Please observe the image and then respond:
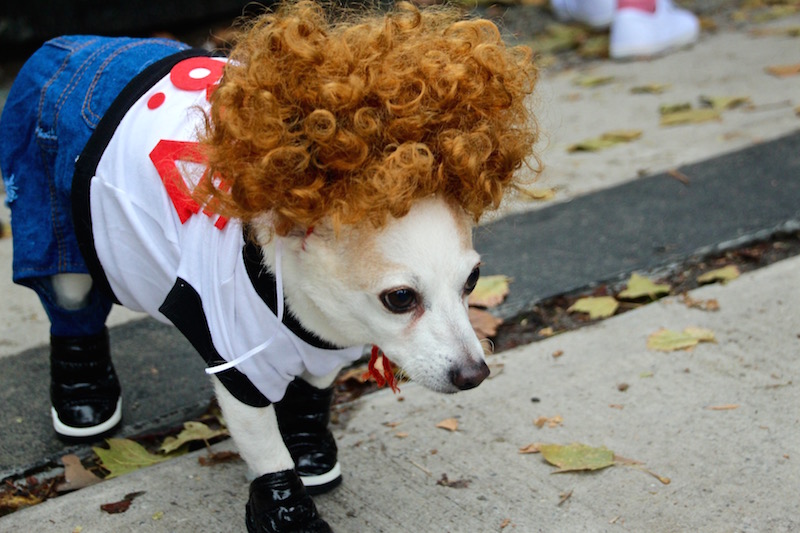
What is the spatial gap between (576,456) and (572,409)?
250mm

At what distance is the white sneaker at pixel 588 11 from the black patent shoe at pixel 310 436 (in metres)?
4.62

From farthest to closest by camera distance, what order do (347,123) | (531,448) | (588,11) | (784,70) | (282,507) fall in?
(588,11) < (784,70) < (531,448) < (282,507) < (347,123)

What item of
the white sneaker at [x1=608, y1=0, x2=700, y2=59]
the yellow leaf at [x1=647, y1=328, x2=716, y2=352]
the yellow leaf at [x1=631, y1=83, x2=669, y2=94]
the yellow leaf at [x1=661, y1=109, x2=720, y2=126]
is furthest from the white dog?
the white sneaker at [x1=608, y1=0, x2=700, y2=59]

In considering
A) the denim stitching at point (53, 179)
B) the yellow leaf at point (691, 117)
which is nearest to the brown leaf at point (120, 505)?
the denim stitching at point (53, 179)

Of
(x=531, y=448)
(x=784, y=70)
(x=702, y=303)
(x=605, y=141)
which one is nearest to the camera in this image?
(x=531, y=448)

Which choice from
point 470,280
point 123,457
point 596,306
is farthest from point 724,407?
point 123,457

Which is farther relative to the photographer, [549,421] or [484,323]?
[484,323]

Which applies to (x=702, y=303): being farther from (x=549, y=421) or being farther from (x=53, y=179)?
(x=53, y=179)

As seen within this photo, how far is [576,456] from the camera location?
234 cm

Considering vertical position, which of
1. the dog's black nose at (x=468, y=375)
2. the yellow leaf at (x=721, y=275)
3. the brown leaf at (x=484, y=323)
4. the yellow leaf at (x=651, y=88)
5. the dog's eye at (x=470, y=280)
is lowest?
the yellow leaf at (x=651, y=88)

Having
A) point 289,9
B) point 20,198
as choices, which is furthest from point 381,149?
point 20,198

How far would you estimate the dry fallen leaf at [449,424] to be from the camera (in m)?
2.54

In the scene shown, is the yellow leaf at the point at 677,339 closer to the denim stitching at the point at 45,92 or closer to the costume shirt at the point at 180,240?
the costume shirt at the point at 180,240

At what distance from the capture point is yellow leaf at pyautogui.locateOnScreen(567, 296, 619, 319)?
3090 millimetres
